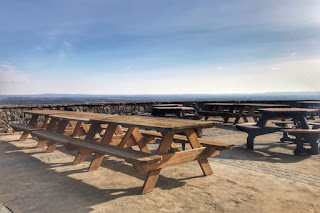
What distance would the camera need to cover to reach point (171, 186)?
11.8 feet

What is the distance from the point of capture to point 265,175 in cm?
400

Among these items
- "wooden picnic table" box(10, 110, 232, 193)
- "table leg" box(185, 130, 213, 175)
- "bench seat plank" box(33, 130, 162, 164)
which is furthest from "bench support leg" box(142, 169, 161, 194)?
"table leg" box(185, 130, 213, 175)

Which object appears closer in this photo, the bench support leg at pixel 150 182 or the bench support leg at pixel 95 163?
the bench support leg at pixel 150 182

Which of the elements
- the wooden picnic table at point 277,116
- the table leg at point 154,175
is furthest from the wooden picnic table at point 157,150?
the wooden picnic table at point 277,116

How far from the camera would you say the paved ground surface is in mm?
2924

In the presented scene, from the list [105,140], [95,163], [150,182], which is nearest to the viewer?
[150,182]

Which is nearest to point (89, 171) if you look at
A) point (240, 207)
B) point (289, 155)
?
point (240, 207)

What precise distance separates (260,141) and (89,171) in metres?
4.57

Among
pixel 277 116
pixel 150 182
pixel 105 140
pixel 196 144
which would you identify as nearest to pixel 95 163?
pixel 105 140

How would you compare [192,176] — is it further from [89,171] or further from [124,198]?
[89,171]

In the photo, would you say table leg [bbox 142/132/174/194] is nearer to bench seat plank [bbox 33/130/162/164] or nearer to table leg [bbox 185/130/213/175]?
bench seat plank [bbox 33/130/162/164]

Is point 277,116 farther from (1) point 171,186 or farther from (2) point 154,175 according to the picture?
(2) point 154,175

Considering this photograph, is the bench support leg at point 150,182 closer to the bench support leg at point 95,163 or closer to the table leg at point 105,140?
the table leg at point 105,140

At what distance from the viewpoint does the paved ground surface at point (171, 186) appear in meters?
2.92
